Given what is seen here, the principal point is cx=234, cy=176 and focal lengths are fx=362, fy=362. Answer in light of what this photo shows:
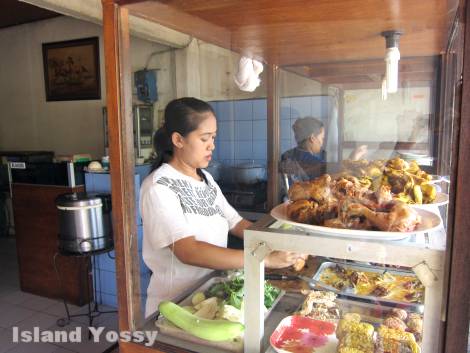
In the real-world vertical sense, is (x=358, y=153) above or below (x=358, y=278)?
above

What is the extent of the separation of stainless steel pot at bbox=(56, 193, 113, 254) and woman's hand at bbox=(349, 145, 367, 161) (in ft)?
6.32

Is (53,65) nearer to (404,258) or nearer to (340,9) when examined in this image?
(340,9)

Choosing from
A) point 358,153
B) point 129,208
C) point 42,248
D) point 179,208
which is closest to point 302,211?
point 129,208

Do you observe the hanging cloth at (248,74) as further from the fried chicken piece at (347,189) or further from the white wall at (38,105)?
the white wall at (38,105)

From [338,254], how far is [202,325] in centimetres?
38

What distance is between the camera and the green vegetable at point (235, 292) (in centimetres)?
93

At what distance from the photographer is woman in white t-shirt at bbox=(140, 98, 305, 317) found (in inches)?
44.6

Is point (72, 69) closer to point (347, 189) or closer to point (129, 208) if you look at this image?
point (129, 208)

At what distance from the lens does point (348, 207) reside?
0.70m

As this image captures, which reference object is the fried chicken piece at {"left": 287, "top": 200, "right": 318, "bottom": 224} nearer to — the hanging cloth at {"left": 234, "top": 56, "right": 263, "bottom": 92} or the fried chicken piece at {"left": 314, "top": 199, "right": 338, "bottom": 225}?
the fried chicken piece at {"left": 314, "top": 199, "right": 338, "bottom": 225}

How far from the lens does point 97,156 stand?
456cm

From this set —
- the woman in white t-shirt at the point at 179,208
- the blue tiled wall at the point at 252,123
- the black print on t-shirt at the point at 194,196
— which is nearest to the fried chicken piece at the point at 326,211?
the woman in white t-shirt at the point at 179,208

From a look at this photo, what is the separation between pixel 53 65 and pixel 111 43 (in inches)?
175

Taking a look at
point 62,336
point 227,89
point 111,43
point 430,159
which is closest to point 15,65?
point 62,336
